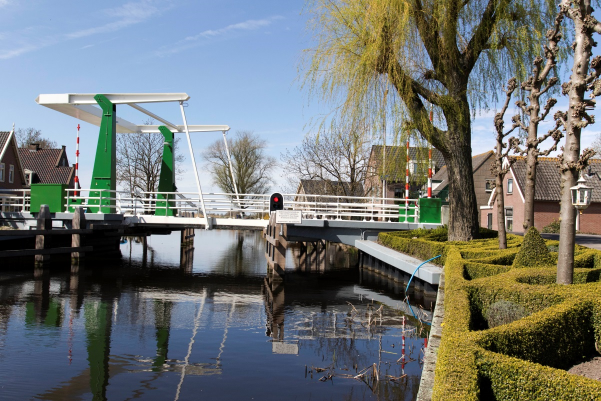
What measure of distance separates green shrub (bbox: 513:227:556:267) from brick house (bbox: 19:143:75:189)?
41.7m

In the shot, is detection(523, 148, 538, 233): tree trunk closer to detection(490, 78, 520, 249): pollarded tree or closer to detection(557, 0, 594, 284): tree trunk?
detection(490, 78, 520, 249): pollarded tree

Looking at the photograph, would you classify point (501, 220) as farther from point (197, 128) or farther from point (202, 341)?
point (197, 128)

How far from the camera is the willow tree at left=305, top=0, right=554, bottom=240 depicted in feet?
46.0

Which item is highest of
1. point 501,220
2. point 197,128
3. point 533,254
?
point 197,128

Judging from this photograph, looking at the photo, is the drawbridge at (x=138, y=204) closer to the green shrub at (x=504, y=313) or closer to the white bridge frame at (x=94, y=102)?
the white bridge frame at (x=94, y=102)

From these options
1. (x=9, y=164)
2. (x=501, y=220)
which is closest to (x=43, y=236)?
(x=501, y=220)

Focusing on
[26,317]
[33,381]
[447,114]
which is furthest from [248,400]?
[447,114]

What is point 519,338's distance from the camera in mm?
4707

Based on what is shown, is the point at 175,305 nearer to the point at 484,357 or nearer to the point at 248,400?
the point at 248,400

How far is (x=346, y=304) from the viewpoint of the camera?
12688 millimetres

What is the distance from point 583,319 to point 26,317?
967 cm

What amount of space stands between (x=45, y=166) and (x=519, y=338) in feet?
154

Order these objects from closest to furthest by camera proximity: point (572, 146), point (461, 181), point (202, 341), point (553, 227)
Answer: point (572, 146), point (202, 341), point (461, 181), point (553, 227)

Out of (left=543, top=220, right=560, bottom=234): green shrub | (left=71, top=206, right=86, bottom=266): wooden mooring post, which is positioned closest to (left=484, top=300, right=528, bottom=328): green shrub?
(left=71, top=206, right=86, bottom=266): wooden mooring post
